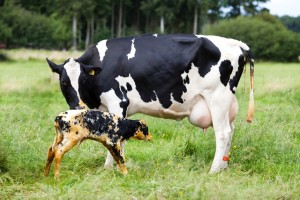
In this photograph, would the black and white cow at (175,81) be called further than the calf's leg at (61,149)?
Yes

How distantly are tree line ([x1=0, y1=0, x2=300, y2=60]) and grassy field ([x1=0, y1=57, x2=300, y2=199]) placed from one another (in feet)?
125

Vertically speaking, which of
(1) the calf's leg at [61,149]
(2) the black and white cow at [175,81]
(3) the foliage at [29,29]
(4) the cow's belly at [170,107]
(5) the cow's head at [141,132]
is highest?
(2) the black and white cow at [175,81]

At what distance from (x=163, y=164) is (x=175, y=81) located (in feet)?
3.82

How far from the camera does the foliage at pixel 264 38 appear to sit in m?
45.5

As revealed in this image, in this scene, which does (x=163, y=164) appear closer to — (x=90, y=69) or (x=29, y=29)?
(x=90, y=69)

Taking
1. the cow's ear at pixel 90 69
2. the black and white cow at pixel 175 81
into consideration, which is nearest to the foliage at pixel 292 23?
the black and white cow at pixel 175 81

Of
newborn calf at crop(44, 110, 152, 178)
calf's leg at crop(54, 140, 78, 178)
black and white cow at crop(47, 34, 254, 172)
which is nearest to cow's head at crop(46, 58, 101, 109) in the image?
black and white cow at crop(47, 34, 254, 172)

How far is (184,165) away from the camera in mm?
6719

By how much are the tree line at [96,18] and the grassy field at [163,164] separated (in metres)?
38.2

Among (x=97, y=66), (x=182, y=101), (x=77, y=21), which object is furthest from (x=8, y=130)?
(x=77, y=21)

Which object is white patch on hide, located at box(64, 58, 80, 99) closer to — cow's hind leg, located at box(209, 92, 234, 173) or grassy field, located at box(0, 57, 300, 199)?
grassy field, located at box(0, 57, 300, 199)

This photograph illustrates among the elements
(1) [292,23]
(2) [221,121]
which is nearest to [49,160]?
(2) [221,121]

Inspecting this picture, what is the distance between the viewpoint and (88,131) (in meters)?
6.34

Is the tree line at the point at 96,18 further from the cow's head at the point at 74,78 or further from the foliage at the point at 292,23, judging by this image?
the foliage at the point at 292,23
